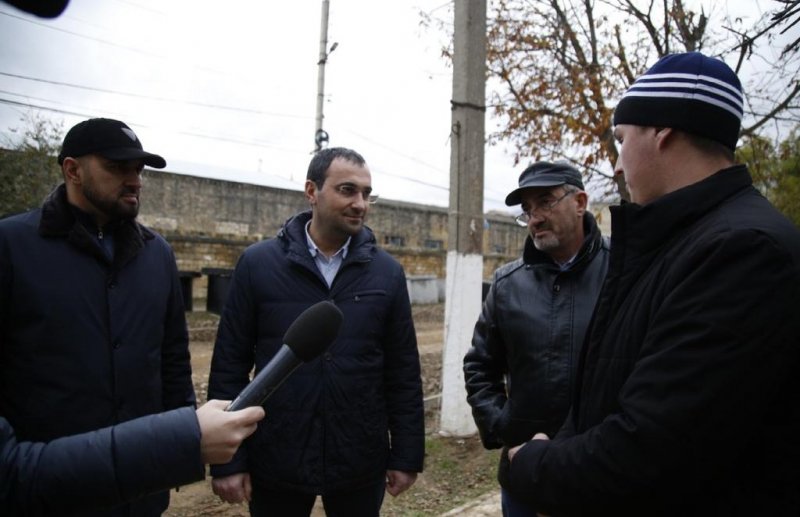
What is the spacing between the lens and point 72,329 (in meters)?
2.20

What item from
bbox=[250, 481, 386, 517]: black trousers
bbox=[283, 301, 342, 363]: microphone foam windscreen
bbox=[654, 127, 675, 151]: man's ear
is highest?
bbox=[654, 127, 675, 151]: man's ear

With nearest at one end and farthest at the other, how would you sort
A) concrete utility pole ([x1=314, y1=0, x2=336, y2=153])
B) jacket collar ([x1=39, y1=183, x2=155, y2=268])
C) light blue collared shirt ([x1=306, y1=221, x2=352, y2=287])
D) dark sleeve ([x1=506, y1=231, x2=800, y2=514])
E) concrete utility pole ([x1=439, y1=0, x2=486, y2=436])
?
dark sleeve ([x1=506, y1=231, x2=800, y2=514]), jacket collar ([x1=39, y1=183, x2=155, y2=268]), light blue collared shirt ([x1=306, y1=221, x2=352, y2=287]), concrete utility pole ([x1=439, y1=0, x2=486, y2=436]), concrete utility pole ([x1=314, y1=0, x2=336, y2=153])

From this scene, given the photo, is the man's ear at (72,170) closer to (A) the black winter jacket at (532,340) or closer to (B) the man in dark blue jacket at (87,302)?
(B) the man in dark blue jacket at (87,302)

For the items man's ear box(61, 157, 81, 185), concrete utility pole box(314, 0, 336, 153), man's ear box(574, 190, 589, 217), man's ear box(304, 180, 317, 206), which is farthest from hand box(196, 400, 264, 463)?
concrete utility pole box(314, 0, 336, 153)

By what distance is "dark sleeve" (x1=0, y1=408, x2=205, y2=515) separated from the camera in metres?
1.30

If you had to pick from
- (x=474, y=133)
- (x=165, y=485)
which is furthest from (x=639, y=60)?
(x=165, y=485)

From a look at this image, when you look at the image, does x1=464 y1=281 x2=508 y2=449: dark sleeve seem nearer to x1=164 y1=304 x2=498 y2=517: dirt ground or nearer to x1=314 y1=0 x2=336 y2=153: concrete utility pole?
x1=164 y1=304 x2=498 y2=517: dirt ground

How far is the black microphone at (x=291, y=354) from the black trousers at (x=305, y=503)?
1.32m

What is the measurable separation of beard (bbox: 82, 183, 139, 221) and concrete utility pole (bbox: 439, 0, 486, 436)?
12.2ft

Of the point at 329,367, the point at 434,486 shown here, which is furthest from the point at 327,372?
the point at 434,486

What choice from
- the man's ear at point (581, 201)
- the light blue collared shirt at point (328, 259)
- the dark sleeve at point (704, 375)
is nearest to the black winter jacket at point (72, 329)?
the light blue collared shirt at point (328, 259)

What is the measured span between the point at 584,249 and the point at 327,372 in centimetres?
126

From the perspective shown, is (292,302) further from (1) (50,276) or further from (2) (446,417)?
(2) (446,417)

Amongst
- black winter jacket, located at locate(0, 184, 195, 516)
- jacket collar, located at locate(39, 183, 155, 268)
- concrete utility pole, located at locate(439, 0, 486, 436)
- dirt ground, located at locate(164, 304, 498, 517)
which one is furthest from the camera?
concrete utility pole, located at locate(439, 0, 486, 436)
